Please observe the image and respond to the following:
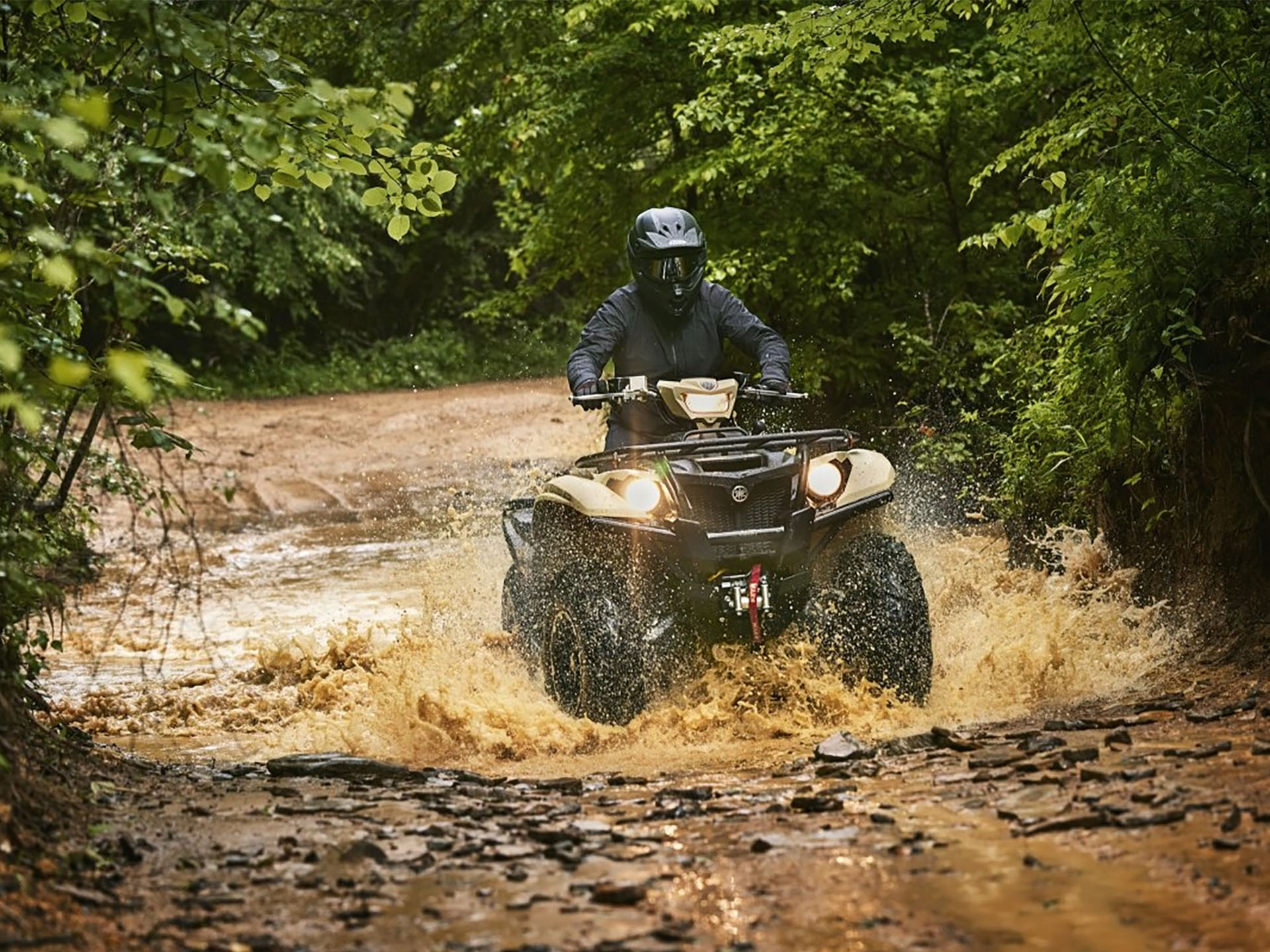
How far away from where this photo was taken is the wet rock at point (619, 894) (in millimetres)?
3947

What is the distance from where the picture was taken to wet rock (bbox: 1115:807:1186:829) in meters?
4.26

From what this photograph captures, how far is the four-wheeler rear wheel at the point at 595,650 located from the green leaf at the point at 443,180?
1.75 meters

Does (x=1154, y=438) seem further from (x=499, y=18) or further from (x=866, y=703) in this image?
(x=499, y=18)

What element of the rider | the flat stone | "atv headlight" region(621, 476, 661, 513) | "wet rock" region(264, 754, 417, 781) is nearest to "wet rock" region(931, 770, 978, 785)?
the flat stone

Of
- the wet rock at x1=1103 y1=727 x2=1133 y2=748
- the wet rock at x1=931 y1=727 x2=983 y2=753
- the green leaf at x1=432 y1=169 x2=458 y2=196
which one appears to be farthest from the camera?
the green leaf at x1=432 y1=169 x2=458 y2=196

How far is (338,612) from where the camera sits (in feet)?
39.8

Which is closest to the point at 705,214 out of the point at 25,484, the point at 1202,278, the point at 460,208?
the point at 1202,278

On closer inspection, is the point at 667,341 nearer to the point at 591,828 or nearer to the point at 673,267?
the point at 673,267

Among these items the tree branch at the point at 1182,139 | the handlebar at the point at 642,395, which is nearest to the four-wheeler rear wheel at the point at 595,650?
the handlebar at the point at 642,395

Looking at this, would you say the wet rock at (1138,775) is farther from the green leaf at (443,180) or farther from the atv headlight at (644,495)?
the green leaf at (443,180)

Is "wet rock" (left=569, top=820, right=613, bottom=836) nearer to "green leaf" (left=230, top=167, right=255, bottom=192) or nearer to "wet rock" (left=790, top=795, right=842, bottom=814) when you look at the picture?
"wet rock" (left=790, top=795, right=842, bottom=814)

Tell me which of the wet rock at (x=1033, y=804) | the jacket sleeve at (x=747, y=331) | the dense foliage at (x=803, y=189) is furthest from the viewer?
the jacket sleeve at (x=747, y=331)

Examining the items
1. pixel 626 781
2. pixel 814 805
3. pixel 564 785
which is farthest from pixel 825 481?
pixel 814 805

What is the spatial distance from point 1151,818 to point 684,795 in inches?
62.6
